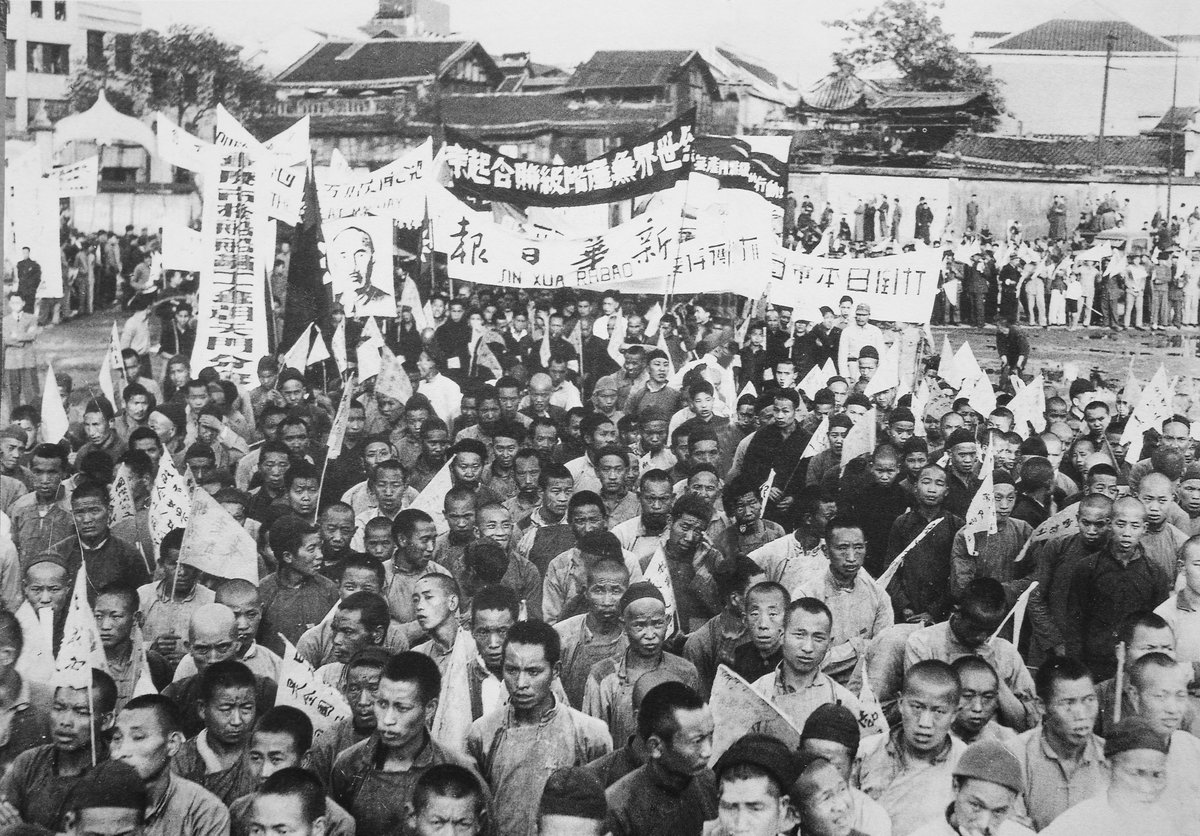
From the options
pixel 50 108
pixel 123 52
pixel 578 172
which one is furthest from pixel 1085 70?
pixel 50 108

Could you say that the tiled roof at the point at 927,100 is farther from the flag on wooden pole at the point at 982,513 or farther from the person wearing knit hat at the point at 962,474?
the flag on wooden pole at the point at 982,513

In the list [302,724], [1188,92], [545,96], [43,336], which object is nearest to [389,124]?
[545,96]

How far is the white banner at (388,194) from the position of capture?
8609mm

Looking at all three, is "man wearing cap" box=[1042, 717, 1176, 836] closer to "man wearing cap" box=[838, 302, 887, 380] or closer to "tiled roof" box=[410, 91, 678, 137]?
"man wearing cap" box=[838, 302, 887, 380]

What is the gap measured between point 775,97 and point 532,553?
3694 millimetres

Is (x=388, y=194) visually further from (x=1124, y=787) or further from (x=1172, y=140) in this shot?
(x=1124, y=787)

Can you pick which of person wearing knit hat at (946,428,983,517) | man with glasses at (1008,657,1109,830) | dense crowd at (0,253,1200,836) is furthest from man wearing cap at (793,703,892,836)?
person wearing knit hat at (946,428,983,517)

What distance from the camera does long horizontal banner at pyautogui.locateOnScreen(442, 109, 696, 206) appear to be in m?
7.66

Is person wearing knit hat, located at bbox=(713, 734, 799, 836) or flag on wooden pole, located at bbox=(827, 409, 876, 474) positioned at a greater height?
flag on wooden pole, located at bbox=(827, 409, 876, 474)

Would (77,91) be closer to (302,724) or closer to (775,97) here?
(775,97)

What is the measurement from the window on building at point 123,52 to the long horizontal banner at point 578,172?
85.7 inches

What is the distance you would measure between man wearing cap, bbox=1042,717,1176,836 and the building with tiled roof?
408 cm

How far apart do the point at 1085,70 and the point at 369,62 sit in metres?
4.72

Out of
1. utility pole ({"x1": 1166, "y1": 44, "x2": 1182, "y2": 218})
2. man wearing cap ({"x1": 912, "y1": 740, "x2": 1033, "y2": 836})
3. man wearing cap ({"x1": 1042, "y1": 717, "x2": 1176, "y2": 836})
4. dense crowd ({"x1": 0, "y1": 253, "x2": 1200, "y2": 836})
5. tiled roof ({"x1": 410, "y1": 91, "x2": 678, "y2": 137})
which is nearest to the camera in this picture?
man wearing cap ({"x1": 912, "y1": 740, "x2": 1033, "y2": 836})
